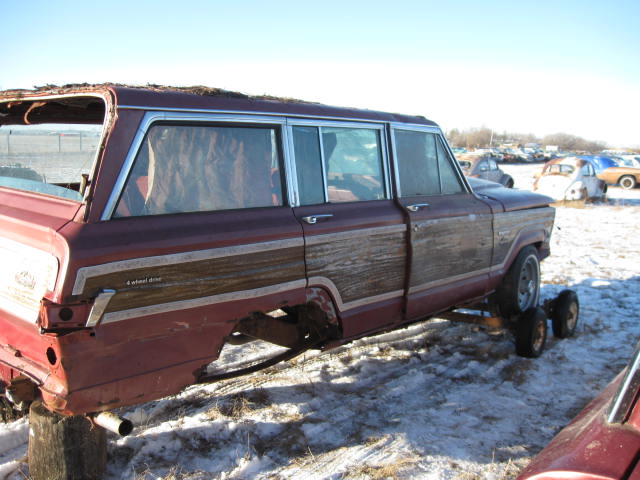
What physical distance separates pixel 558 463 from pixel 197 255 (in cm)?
179

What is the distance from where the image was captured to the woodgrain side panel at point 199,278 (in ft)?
7.86

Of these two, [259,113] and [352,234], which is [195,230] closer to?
[259,113]

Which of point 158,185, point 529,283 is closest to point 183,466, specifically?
point 158,185

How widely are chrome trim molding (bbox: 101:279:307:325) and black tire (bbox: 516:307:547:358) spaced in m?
2.66

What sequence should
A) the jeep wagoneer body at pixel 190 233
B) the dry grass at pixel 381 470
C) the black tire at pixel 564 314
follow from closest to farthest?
the jeep wagoneer body at pixel 190 233 < the dry grass at pixel 381 470 < the black tire at pixel 564 314

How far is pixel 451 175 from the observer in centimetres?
466

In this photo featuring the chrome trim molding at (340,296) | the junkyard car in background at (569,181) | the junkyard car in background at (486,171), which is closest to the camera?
the chrome trim molding at (340,296)

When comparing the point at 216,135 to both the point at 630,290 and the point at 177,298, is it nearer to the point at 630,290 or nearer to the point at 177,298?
the point at 177,298

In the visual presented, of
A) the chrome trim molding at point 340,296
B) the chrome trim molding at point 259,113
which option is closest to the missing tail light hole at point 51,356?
the chrome trim molding at point 259,113

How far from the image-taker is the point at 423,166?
4.35 meters

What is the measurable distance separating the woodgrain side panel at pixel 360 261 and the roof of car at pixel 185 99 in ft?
2.70

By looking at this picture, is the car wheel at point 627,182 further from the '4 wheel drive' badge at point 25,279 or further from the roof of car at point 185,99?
the '4 wheel drive' badge at point 25,279

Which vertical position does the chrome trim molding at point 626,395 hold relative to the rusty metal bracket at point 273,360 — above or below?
above

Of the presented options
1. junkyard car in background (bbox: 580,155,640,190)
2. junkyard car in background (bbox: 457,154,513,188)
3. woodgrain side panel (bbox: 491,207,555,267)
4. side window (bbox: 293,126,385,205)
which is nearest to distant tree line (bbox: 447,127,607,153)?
junkyard car in background (bbox: 580,155,640,190)
